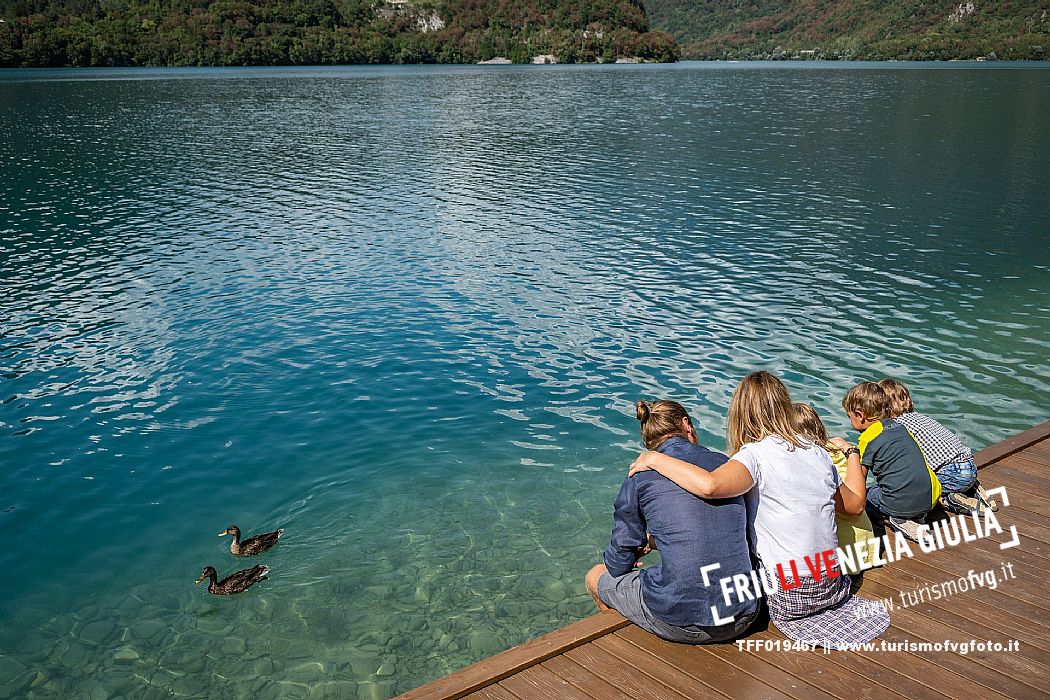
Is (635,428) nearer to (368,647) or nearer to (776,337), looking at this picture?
(776,337)

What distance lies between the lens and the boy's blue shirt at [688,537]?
5.13m

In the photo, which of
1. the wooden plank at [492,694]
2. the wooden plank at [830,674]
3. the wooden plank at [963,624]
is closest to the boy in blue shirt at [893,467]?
the wooden plank at [963,624]

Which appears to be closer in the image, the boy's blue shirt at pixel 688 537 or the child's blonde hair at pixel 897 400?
the boy's blue shirt at pixel 688 537

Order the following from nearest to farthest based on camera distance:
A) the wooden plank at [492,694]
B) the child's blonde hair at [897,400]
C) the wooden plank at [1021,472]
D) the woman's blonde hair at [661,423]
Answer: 1. the wooden plank at [492,694]
2. the woman's blonde hair at [661,423]
3. the child's blonde hair at [897,400]
4. the wooden plank at [1021,472]

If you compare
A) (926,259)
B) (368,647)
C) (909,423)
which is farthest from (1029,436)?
(926,259)

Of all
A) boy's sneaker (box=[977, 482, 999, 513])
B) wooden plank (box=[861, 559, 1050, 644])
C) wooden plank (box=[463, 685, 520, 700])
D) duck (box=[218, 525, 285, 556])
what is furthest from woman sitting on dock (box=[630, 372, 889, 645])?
duck (box=[218, 525, 285, 556])

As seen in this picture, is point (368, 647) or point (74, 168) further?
point (74, 168)

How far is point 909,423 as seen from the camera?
7.03 meters

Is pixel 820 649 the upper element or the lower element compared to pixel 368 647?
upper

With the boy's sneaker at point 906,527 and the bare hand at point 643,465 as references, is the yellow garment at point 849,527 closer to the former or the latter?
the boy's sneaker at point 906,527

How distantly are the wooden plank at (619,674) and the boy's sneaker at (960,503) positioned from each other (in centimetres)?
371

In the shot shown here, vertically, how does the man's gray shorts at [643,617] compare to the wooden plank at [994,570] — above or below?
above

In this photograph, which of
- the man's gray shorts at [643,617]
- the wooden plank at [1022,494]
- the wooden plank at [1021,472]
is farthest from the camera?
the wooden plank at [1021,472]

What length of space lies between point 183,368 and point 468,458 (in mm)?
6736
